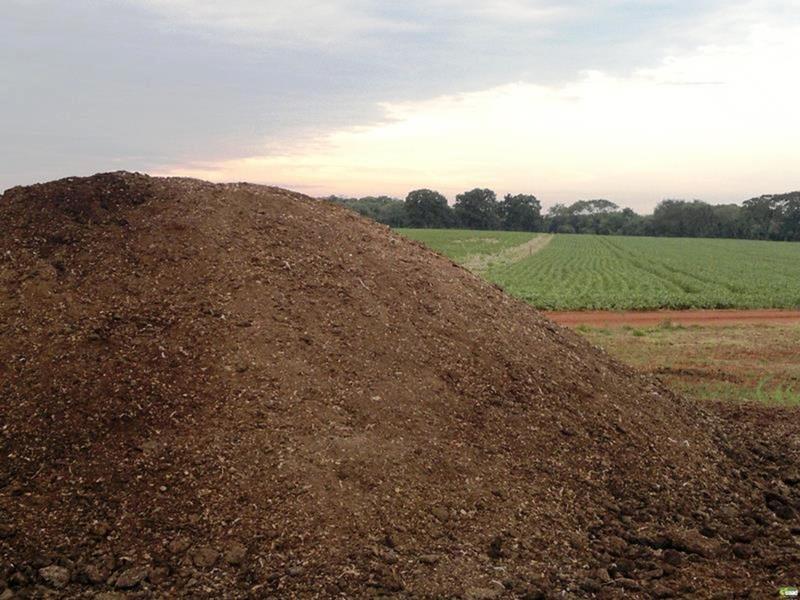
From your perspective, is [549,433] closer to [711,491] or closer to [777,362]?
[711,491]

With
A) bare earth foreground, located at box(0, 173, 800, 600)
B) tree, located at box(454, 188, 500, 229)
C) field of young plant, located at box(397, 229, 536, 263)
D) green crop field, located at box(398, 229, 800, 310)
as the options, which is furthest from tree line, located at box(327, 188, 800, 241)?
bare earth foreground, located at box(0, 173, 800, 600)

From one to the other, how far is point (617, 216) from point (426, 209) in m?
35.6

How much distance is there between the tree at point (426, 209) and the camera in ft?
289

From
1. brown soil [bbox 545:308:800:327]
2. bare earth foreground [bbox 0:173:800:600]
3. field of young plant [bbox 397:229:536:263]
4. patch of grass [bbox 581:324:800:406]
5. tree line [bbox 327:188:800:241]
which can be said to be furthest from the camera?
tree line [bbox 327:188:800:241]

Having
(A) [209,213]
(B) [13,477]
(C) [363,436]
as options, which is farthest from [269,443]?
(A) [209,213]

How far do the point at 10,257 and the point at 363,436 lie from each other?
370cm

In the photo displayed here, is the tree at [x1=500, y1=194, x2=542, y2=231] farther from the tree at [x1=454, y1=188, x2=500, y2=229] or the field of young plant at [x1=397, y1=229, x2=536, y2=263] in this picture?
the field of young plant at [x1=397, y1=229, x2=536, y2=263]

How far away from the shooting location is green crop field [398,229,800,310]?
80.2 ft

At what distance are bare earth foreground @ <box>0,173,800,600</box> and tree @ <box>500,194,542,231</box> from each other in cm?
9244

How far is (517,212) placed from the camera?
9838 centimetres

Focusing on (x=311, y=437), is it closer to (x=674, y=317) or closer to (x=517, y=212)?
(x=674, y=317)

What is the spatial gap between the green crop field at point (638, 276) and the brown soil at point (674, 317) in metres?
0.83

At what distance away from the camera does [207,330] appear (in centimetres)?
568

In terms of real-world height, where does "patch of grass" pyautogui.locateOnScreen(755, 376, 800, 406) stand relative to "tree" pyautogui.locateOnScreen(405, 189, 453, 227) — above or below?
below
